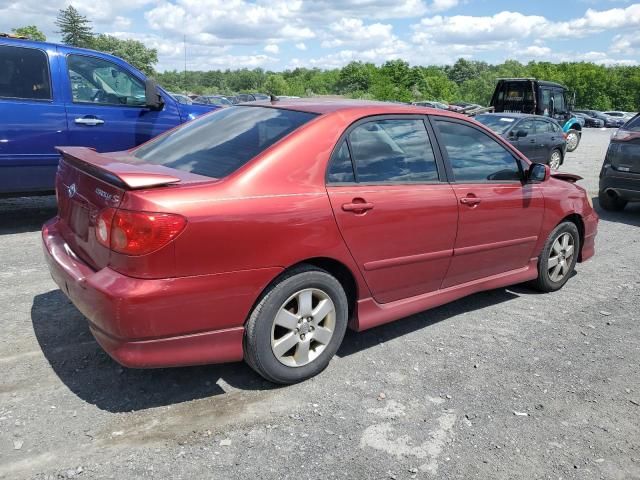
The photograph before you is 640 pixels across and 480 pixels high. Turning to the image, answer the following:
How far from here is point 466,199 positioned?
12.9 ft

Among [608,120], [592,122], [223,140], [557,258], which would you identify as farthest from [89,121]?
[608,120]

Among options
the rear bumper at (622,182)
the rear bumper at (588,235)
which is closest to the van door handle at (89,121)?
the rear bumper at (588,235)

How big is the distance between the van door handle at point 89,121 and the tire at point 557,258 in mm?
4894

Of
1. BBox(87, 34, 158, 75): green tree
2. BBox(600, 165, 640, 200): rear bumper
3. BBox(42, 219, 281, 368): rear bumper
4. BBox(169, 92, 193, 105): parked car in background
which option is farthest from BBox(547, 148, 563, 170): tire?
BBox(87, 34, 158, 75): green tree

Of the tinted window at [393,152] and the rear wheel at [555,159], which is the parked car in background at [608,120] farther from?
the tinted window at [393,152]

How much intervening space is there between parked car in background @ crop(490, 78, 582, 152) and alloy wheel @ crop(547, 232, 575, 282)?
47.5 feet

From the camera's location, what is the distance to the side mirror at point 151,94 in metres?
6.75

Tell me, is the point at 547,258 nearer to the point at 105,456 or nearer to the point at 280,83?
the point at 105,456

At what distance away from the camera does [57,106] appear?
614cm

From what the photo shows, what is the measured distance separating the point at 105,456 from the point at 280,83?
8705cm

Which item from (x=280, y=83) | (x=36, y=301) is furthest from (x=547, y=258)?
(x=280, y=83)

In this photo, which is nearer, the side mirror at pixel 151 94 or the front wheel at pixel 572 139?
the side mirror at pixel 151 94

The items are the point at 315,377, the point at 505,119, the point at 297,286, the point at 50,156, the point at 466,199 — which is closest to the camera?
the point at 297,286

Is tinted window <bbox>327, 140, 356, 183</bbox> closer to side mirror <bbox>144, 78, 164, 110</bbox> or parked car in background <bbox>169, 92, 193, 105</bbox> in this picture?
side mirror <bbox>144, 78, 164, 110</bbox>
